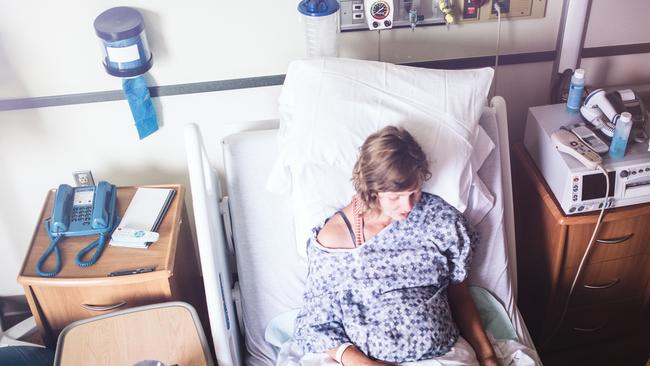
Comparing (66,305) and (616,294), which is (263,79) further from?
(616,294)

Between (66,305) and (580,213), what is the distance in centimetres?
148

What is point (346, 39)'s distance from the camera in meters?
1.87

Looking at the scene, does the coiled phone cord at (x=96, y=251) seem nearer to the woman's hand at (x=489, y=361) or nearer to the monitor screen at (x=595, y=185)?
the woman's hand at (x=489, y=361)

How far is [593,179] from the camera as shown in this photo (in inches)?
65.4

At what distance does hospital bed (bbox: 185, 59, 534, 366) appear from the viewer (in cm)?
172

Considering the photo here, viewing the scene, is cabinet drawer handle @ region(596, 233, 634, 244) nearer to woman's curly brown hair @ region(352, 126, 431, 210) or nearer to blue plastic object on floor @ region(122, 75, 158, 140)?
woman's curly brown hair @ region(352, 126, 431, 210)

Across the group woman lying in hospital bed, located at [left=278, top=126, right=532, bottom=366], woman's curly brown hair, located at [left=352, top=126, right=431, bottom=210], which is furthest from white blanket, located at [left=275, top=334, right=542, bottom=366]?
woman's curly brown hair, located at [left=352, top=126, right=431, bottom=210]

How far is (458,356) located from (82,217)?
3.67 feet

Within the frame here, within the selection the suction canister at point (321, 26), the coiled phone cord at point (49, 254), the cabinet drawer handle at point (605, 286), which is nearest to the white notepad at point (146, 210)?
the coiled phone cord at point (49, 254)

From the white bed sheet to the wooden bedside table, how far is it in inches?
8.1

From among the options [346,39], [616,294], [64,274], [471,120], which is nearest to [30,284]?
[64,274]

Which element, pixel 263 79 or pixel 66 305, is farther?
pixel 263 79

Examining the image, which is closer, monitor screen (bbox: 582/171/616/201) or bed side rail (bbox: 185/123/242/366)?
bed side rail (bbox: 185/123/242/366)

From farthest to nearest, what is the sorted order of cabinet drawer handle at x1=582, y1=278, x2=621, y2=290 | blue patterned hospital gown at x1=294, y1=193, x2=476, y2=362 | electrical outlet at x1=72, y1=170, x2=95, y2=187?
electrical outlet at x1=72, y1=170, x2=95, y2=187 → cabinet drawer handle at x1=582, y1=278, x2=621, y2=290 → blue patterned hospital gown at x1=294, y1=193, x2=476, y2=362
